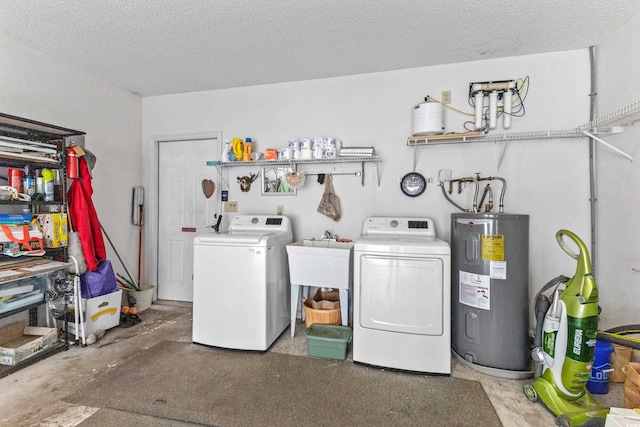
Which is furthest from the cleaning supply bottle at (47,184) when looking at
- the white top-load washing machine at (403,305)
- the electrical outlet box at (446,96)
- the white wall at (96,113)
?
the electrical outlet box at (446,96)

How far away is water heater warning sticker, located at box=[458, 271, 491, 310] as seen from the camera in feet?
6.63

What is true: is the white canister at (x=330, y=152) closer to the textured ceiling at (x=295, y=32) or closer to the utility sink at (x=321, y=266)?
the textured ceiling at (x=295, y=32)

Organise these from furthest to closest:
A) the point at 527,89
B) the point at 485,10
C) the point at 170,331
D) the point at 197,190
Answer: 1. the point at 197,190
2. the point at 170,331
3. the point at 527,89
4. the point at 485,10

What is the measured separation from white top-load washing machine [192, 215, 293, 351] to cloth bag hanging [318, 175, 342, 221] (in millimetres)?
695

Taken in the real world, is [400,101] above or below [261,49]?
below

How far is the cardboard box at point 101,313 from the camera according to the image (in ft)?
8.11

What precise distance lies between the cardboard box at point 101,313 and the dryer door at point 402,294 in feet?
7.56

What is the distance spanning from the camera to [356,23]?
2.10 metres

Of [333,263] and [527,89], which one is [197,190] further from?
[527,89]

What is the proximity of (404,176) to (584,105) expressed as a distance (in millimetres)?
1582

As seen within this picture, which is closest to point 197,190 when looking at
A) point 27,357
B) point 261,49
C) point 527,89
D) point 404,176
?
point 261,49

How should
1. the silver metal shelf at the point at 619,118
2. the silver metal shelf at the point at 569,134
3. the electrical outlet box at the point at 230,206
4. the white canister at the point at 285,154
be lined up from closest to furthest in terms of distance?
the silver metal shelf at the point at 619,118, the silver metal shelf at the point at 569,134, the white canister at the point at 285,154, the electrical outlet box at the point at 230,206

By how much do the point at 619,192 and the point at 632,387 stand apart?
1368 mm

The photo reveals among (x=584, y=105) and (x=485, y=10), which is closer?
(x=485, y=10)
